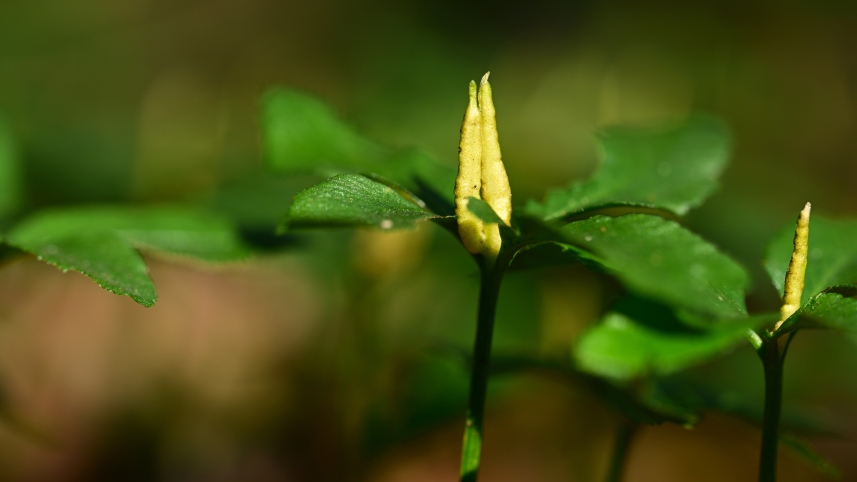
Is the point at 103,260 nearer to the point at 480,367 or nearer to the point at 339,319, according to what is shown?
the point at 480,367

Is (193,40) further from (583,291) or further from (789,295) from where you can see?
(789,295)

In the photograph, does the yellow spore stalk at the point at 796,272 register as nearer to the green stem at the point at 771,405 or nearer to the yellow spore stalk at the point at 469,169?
the green stem at the point at 771,405

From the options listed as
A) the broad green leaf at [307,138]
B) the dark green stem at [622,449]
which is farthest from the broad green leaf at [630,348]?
the broad green leaf at [307,138]

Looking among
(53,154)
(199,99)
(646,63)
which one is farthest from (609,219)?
(646,63)

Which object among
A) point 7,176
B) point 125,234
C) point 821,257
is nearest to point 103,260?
point 125,234

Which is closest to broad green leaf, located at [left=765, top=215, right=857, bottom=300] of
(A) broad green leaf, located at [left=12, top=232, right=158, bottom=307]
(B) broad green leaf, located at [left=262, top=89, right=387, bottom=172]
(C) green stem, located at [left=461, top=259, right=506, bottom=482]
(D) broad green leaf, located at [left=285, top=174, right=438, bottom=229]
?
(C) green stem, located at [left=461, top=259, right=506, bottom=482]
